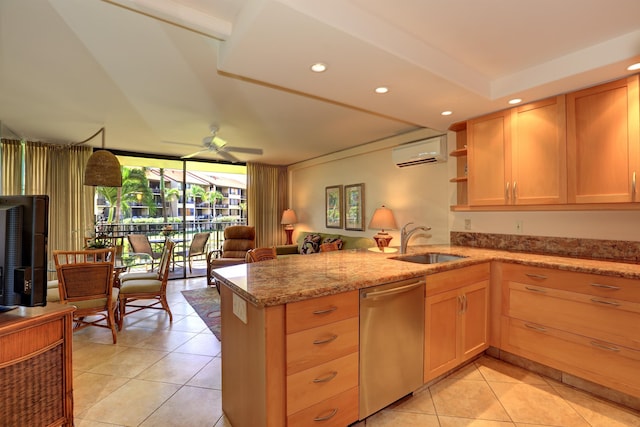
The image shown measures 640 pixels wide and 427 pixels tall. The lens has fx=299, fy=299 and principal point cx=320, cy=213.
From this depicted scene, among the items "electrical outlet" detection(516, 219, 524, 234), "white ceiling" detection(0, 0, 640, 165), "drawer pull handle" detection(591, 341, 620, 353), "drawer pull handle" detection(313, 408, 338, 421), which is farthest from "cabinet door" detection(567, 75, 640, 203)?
"drawer pull handle" detection(313, 408, 338, 421)

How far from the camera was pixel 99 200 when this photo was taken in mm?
5441

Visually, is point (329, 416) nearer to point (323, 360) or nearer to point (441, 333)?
point (323, 360)

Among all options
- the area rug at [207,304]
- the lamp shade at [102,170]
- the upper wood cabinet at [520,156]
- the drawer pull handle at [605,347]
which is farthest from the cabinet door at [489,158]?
the lamp shade at [102,170]

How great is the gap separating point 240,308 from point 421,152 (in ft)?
9.68

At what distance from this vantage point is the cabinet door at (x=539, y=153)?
244cm

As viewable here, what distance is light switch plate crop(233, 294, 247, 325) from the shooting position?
150cm

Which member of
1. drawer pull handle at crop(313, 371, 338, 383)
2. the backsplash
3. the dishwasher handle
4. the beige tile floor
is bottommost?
the beige tile floor

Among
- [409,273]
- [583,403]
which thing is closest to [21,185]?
[409,273]

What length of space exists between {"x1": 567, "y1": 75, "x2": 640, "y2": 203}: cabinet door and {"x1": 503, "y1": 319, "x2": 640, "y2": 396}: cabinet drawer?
1043mm

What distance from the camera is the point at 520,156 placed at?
2686 millimetres

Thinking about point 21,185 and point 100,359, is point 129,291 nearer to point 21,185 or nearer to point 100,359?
point 100,359

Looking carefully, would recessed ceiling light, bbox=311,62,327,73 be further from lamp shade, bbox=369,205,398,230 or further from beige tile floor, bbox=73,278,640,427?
lamp shade, bbox=369,205,398,230

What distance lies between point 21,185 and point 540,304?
6691 mm

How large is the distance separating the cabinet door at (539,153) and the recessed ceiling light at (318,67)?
1887 mm
